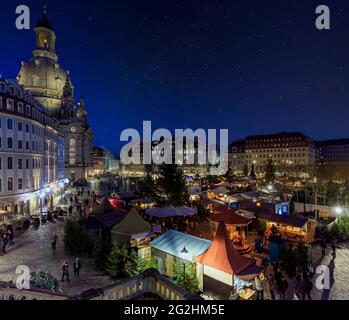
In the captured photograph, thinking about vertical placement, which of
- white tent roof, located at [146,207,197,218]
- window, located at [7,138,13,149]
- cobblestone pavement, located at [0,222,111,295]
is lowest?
cobblestone pavement, located at [0,222,111,295]

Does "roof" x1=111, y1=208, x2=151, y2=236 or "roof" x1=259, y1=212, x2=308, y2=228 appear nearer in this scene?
"roof" x1=111, y1=208, x2=151, y2=236

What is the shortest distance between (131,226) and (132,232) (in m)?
0.51

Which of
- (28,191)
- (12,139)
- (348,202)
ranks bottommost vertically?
(348,202)

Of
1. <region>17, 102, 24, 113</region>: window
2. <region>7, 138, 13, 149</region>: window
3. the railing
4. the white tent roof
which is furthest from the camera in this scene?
<region>17, 102, 24, 113</region>: window

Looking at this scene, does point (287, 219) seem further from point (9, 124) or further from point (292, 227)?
point (9, 124)

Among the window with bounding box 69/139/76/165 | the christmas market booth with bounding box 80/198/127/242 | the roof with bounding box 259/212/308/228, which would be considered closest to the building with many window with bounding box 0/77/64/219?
the christmas market booth with bounding box 80/198/127/242

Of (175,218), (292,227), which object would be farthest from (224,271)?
(175,218)

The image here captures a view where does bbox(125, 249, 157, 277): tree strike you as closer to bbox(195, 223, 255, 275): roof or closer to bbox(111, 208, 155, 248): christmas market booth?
bbox(111, 208, 155, 248): christmas market booth

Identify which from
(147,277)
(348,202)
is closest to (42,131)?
(147,277)

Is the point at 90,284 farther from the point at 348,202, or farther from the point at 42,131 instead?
the point at 348,202

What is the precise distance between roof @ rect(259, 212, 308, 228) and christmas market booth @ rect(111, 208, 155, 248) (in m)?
12.0

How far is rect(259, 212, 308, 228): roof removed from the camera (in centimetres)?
2159
